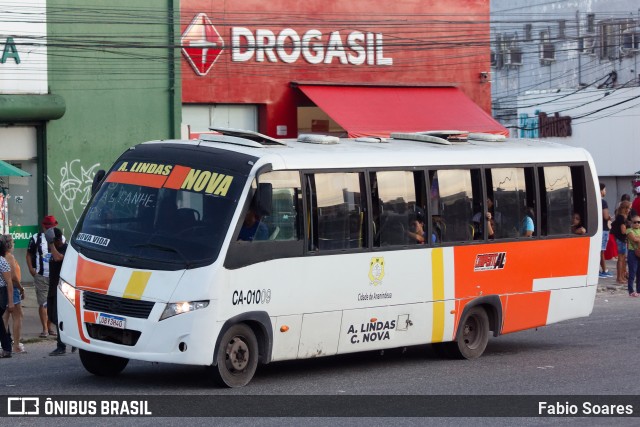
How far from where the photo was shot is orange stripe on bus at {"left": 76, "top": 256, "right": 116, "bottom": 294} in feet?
37.5

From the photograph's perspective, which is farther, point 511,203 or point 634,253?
point 634,253

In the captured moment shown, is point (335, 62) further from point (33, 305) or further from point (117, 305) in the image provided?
point (117, 305)

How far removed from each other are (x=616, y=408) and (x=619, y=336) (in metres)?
5.60

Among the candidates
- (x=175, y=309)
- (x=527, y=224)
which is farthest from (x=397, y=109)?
(x=175, y=309)

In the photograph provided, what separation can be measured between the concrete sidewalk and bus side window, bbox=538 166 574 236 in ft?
21.7

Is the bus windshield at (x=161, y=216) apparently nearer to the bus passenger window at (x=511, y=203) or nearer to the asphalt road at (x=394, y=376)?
the asphalt road at (x=394, y=376)

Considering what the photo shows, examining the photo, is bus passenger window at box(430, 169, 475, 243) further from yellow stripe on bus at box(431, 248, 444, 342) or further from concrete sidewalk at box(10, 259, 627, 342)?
concrete sidewalk at box(10, 259, 627, 342)

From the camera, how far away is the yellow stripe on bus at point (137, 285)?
1118 centimetres

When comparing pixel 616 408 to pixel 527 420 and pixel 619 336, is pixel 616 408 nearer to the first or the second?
pixel 527 420

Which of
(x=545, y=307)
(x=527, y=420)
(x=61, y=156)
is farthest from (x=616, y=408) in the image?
(x=61, y=156)

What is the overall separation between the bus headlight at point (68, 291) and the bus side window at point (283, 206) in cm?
188

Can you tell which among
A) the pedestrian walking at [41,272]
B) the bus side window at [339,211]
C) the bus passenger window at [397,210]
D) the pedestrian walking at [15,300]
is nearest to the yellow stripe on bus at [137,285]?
the bus side window at [339,211]

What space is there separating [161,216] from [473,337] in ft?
14.4

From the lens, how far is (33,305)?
21016 millimetres
